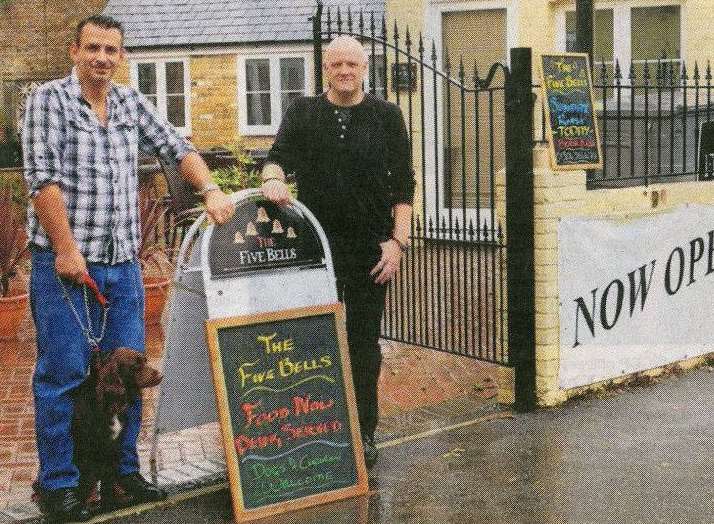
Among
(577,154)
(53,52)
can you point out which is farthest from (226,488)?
(53,52)

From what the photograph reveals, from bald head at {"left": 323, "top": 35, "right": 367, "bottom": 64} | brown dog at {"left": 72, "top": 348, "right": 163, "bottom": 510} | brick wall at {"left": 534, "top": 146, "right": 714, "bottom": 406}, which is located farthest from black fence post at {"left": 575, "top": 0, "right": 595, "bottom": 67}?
brown dog at {"left": 72, "top": 348, "right": 163, "bottom": 510}

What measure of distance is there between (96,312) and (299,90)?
52.9 feet

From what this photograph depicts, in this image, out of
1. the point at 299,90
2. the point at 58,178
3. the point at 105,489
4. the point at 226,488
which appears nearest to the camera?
the point at 58,178

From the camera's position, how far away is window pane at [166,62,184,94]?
21.2m

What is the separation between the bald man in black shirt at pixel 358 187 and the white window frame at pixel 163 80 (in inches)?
613

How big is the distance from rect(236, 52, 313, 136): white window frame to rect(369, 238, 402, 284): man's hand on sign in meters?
15.3

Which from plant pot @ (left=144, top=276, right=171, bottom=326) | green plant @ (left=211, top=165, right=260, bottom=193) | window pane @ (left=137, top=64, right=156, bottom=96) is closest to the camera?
plant pot @ (left=144, top=276, right=171, bottom=326)

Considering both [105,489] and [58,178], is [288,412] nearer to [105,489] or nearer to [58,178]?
[105,489]

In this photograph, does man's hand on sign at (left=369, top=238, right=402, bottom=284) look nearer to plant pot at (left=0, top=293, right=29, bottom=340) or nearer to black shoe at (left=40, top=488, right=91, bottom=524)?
black shoe at (left=40, top=488, right=91, bottom=524)

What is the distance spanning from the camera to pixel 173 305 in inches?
204

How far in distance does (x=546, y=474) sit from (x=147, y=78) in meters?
17.3

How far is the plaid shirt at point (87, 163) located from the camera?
4.74 m

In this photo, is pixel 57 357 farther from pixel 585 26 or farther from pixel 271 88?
pixel 271 88

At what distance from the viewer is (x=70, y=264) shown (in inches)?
185
